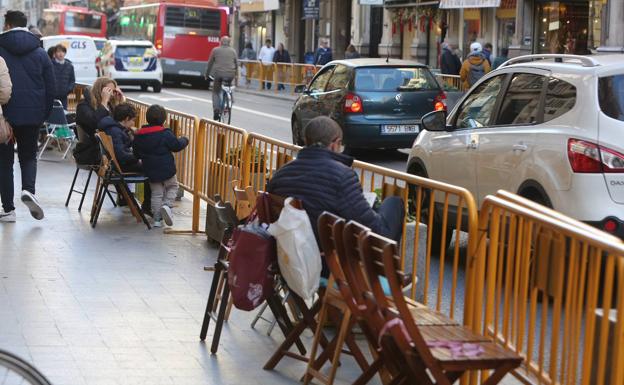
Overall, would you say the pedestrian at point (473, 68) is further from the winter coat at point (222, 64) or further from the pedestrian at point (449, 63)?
the winter coat at point (222, 64)

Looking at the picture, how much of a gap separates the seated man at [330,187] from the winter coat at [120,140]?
5.41m

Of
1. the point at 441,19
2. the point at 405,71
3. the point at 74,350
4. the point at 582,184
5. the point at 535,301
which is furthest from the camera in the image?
the point at 441,19

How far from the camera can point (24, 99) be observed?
1182cm

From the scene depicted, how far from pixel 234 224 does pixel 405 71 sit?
1262 cm

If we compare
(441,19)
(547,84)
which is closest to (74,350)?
(547,84)

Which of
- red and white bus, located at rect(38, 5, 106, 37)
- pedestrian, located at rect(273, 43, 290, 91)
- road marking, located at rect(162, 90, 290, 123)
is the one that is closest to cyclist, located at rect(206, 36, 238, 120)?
road marking, located at rect(162, 90, 290, 123)

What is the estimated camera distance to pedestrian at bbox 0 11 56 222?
11828mm

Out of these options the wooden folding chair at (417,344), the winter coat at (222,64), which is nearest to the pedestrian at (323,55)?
the winter coat at (222,64)

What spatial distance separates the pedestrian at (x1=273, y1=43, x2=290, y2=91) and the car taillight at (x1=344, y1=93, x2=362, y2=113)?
23.0 metres

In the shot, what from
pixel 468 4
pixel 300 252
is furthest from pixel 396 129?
pixel 468 4

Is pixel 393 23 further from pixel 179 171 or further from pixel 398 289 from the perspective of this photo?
pixel 398 289

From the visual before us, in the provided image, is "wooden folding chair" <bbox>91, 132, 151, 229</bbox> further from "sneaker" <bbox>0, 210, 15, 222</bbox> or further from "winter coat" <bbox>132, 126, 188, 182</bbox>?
"sneaker" <bbox>0, 210, 15, 222</bbox>

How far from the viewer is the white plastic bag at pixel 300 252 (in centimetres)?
645

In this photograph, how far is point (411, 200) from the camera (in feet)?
23.5
